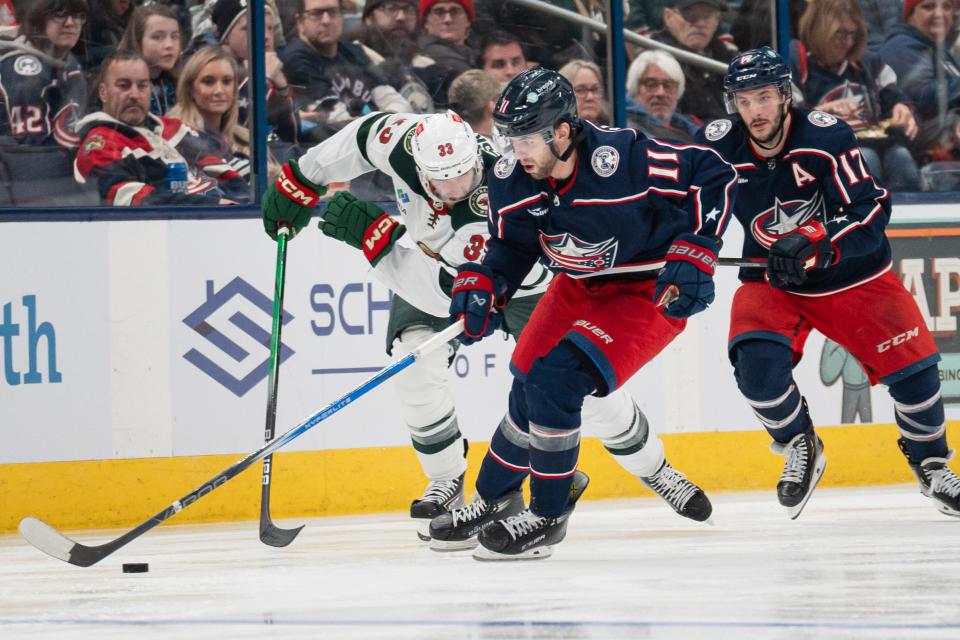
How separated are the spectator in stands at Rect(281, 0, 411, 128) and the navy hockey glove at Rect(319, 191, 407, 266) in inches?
53.8

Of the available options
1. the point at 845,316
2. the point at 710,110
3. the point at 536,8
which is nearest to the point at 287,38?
the point at 536,8

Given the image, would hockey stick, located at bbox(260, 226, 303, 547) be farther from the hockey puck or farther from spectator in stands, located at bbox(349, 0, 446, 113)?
spectator in stands, located at bbox(349, 0, 446, 113)


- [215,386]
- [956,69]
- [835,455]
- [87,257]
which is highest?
[956,69]

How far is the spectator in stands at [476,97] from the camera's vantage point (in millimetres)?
5711

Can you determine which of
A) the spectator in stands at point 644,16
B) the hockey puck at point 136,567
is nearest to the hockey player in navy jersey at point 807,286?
the hockey puck at point 136,567

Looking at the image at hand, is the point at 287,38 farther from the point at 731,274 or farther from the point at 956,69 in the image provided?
the point at 956,69

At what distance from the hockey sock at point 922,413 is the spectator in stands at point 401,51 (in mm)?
2267

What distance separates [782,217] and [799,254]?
0.98 ft

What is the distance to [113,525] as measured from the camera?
4.89 metres

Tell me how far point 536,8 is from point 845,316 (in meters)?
2.30

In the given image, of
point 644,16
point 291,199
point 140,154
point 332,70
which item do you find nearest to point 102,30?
point 140,154

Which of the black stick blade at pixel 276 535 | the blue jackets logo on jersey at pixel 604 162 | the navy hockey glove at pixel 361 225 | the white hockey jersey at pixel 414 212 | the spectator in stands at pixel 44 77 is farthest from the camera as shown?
the spectator in stands at pixel 44 77

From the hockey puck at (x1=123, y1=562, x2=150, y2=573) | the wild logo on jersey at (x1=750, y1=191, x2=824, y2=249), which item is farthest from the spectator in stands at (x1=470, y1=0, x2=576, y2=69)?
the hockey puck at (x1=123, y1=562, x2=150, y2=573)

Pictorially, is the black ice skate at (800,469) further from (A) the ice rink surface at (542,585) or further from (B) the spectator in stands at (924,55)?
(B) the spectator in stands at (924,55)
